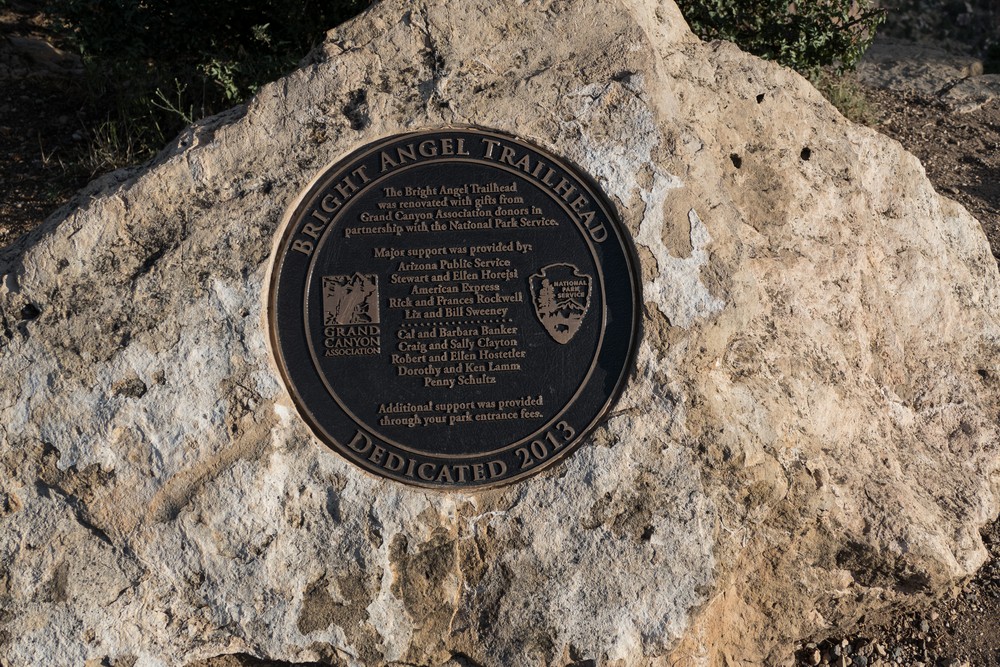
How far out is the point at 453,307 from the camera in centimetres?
408

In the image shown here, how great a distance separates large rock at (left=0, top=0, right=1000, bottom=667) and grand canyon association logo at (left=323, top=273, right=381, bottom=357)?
29cm

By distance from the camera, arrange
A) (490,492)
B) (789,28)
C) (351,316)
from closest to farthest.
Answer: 1. (490,492)
2. (351,316)
3. (789,28)

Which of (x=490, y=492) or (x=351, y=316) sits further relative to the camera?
(x=351, y=316)

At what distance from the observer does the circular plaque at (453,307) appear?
3920 mm

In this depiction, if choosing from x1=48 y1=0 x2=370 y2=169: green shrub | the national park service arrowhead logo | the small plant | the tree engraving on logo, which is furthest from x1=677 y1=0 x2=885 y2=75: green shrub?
the tree engraving on logo

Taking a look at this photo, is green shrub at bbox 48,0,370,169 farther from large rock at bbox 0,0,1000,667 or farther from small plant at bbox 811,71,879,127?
small plant at bbox 811,71,879,127

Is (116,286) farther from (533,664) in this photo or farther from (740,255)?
(740,255)

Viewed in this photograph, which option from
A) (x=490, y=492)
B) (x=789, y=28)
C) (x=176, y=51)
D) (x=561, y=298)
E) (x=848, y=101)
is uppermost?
(x=789, y=28)

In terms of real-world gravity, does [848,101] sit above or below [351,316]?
above

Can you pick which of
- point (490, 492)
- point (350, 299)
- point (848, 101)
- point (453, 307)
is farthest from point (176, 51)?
point (848, 101)

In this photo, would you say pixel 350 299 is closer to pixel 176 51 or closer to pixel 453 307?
pixel 453 307

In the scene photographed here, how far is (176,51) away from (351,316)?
13.3 ft

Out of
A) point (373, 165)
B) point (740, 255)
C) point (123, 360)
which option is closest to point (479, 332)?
point (373, 165)

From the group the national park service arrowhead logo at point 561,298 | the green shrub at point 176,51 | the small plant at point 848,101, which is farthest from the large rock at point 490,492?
the small plant at point 848,101
